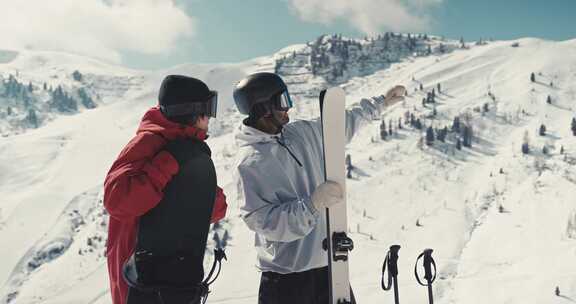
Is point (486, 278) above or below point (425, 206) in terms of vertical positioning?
below

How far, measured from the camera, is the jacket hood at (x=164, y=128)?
3141mm

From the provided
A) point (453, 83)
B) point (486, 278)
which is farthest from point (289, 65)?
point (486, 278)

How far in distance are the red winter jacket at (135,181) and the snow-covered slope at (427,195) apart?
98cm

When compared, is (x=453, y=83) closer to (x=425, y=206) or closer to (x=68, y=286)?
(x=425, y=206)

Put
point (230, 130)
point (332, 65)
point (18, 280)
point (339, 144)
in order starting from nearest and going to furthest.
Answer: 1. point (339, 144)
2. point (18, 280)
3. point (230, 130)
4. point (332, 65)

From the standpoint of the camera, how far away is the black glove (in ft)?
9.98

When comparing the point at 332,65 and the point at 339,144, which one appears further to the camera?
the point at 332,65

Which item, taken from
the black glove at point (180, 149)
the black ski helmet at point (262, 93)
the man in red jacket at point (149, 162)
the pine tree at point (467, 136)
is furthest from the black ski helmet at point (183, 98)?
the pine tree at point (467, 136)

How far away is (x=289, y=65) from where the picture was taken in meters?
191

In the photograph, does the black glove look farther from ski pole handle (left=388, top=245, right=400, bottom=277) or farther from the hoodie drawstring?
ski pole handle (left=388, top=245, right=400, bottom=277)

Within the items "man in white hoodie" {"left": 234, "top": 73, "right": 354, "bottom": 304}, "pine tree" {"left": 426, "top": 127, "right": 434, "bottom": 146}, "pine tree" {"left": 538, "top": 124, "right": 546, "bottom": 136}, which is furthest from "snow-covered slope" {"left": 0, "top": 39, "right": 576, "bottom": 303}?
"pine tree" {"left": 426, "top": 127, "right": 434, "bottom": 146}

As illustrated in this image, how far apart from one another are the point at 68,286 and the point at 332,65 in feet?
437

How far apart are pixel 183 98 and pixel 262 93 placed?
3.08 ft

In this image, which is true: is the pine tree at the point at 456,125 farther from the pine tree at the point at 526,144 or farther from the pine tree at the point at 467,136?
the pine tree at the point at 526,144
